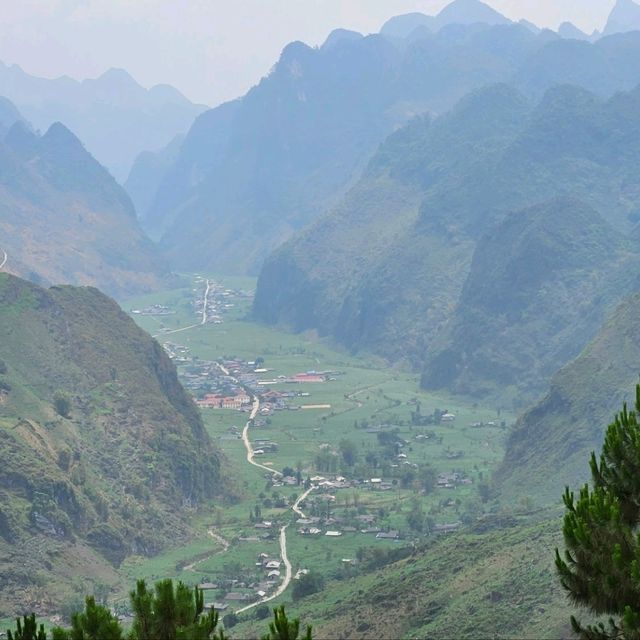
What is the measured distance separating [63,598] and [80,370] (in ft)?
118

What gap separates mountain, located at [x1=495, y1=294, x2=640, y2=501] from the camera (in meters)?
97.0

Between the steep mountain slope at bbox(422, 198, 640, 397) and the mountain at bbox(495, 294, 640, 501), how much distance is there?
27828 mm

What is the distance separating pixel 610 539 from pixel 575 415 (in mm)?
76545

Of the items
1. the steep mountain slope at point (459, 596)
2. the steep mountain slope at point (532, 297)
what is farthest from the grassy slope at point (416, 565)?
the steep mountain slope at point (532, 297)

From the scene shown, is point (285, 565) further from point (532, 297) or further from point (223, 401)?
point (532, 297)

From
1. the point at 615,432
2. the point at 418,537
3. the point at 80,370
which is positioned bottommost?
the point at 418,537

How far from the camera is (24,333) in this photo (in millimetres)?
108188

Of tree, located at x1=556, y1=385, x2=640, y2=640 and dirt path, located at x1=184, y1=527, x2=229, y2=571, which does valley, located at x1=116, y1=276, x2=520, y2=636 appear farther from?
tree, located at x1=556, y1=385, x2=640, y2=640

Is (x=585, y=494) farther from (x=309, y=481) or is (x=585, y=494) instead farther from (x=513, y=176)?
(x=513, y=176)

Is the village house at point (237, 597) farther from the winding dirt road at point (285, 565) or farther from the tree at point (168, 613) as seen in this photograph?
the tree at point (168, 613)

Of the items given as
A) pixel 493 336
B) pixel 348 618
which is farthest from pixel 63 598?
pixel 493 336

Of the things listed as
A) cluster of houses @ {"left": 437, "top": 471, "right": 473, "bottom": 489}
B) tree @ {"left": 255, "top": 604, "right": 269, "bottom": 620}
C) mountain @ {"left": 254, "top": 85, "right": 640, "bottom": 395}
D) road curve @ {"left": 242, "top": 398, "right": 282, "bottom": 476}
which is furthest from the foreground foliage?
mountain @ {"left": 254, "top": 85, "right": 640, "bottom": 395}

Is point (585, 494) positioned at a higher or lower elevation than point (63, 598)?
higher

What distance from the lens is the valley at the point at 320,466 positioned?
84000 millimetres
